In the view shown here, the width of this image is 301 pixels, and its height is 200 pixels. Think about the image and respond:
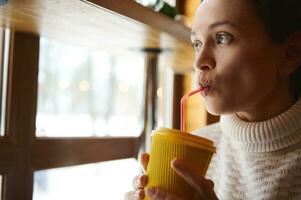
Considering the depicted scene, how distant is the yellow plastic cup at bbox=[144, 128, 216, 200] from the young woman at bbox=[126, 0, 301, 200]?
68 mm

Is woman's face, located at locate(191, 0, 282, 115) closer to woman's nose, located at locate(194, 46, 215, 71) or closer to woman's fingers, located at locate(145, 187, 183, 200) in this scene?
woman's nose, located at locate(194, 46, 215, 71)

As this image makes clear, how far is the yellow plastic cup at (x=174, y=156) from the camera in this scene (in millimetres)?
739

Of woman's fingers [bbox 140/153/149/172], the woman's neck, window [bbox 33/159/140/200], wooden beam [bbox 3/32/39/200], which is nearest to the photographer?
woman's fingers [bbox 140/153/149/172]

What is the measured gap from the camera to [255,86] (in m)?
0.90

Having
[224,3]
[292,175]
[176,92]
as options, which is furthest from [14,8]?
[176,92]

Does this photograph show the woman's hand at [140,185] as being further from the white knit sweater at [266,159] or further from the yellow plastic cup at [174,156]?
the white knit sweater at [266,159]

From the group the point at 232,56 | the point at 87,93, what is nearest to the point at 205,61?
the point at 232,56

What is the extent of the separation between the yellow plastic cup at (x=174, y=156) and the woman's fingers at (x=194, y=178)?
0.02 metres

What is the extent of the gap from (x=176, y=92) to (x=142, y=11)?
1204mm

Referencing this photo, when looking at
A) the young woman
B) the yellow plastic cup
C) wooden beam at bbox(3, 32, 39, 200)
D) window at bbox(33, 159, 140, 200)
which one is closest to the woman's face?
the young woman

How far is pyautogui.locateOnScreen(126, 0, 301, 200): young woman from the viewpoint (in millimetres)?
884

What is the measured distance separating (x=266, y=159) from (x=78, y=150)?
0.61 m

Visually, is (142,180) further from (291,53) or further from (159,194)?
(291,53)

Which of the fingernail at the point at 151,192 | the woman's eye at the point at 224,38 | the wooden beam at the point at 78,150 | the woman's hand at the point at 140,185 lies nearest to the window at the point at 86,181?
the wooden beam at the point at 78,150
